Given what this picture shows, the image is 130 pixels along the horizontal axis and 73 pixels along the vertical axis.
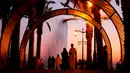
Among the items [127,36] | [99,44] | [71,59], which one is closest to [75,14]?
[99,44]

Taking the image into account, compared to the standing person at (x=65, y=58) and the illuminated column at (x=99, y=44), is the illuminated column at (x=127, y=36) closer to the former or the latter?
the illuminated column at (x=99, y=44)

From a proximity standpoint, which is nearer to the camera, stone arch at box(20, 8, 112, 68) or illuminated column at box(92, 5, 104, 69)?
stone arch at box(20, 8, 112, 68)

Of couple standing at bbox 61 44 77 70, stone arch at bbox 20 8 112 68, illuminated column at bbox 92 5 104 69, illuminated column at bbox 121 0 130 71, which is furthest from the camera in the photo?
illuminated column at bbox 92 5 104 69

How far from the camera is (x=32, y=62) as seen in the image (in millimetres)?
26406

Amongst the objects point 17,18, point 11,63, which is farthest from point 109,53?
point 17,18

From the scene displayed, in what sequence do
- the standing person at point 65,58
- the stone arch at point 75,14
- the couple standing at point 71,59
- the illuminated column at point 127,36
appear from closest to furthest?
the illuminated column at point 127,36
the stone arch at point 75,14
the couple standing at point 71,59
the standing person at point 65,58

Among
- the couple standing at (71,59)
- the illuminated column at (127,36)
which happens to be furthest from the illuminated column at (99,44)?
the illuminated column at (127,36)

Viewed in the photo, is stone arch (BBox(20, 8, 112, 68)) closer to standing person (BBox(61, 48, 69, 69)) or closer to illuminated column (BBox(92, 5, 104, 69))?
illuminated column (BBox(92, 5, 104, 69))

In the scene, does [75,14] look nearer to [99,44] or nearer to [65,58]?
[99,44]

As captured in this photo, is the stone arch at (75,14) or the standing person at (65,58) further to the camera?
the standing person at (65,58)

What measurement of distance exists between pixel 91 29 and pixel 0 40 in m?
16.2

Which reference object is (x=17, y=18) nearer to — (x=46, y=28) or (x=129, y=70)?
(x=129, y=70)

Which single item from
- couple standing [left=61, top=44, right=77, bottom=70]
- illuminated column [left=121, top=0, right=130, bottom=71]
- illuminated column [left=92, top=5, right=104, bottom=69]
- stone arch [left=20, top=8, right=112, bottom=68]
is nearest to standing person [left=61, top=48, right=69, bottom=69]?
couple standing [left=61, top=44, right=77, bottom=70]

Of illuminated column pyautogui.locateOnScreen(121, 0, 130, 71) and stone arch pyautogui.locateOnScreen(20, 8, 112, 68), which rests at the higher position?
stone arch pyautogui.locateOnScreen(20, 8, 112, 68)
